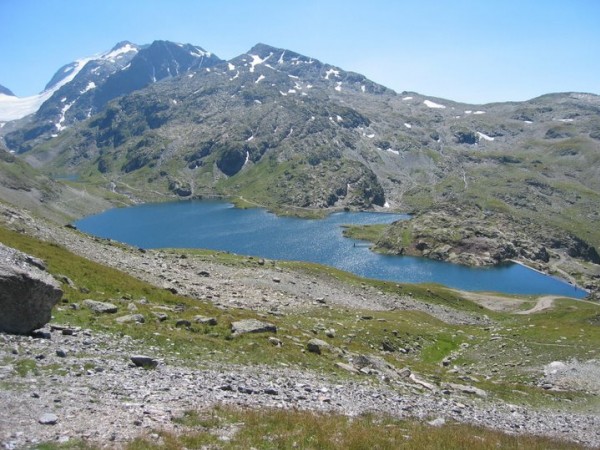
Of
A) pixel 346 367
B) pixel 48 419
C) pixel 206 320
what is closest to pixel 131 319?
pixel 206 320

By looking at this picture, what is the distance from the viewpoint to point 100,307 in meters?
32.9

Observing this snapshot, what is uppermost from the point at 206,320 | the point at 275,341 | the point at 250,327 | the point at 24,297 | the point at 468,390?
the point at 24,297

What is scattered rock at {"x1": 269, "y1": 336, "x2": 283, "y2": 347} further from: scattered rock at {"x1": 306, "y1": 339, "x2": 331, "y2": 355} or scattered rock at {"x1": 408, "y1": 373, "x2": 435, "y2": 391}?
scattered rock at {"x1": 408, "y1": 373, "x2": 435, "y2": 391}

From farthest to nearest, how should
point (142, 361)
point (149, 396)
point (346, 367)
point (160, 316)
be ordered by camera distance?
point (160, 316) → point (346, 367) → point (142, 361) → point (149, 396)

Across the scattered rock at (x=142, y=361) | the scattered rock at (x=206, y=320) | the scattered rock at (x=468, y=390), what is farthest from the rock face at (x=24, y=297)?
the scattered rock at (x=468, y=390)

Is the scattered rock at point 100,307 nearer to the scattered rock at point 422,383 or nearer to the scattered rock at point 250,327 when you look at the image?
the scattered rock at point 250,327

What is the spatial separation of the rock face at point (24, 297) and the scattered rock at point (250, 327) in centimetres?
1276

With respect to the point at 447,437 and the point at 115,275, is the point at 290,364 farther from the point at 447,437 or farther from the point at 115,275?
the point at 115,275

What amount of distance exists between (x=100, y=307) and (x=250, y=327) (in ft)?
34.7

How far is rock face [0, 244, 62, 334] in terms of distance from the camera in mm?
22812

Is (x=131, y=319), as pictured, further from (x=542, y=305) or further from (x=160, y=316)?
(x=542, y=305)

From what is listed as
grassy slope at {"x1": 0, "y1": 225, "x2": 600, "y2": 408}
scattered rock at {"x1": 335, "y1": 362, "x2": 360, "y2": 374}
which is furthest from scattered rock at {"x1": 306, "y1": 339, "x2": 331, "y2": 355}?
scattered rock at {"x1": 335, "y1": 362, "x2": 360, "y2": 374}

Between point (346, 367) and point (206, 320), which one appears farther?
point (206, 320)

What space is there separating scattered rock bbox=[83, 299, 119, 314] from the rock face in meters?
7.33
